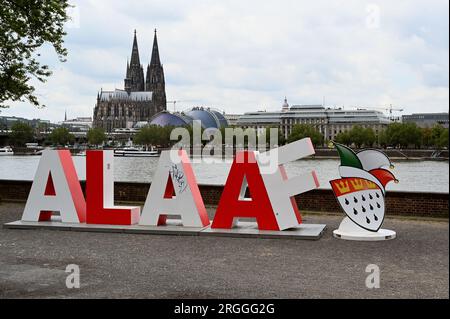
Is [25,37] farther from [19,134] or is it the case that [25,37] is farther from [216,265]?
[19,134]

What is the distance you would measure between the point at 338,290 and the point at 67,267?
13.9ft

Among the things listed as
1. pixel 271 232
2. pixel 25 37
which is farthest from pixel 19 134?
pixel 271 232

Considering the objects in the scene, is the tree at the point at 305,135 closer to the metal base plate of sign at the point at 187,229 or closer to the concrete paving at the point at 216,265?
the metal base plate of sign at the point at 187,229

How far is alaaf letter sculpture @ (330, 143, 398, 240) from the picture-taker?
39.5ft

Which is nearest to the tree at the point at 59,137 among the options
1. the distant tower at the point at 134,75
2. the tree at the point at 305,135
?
the tree at the point at 305,135

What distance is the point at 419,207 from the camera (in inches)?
587

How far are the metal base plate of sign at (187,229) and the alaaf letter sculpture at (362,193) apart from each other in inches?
30.3

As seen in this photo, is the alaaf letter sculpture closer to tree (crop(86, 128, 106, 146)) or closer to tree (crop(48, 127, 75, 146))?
tree (crop(48, 127, 75, 146))

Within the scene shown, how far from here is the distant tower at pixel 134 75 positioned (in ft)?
531

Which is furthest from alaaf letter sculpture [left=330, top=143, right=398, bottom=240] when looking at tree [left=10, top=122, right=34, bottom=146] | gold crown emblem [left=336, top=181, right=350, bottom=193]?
tree [left=10, top=122, right=34, bottom=146]

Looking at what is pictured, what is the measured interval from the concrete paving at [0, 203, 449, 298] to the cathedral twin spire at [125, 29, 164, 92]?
485 ft

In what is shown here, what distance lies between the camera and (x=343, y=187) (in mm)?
12398
